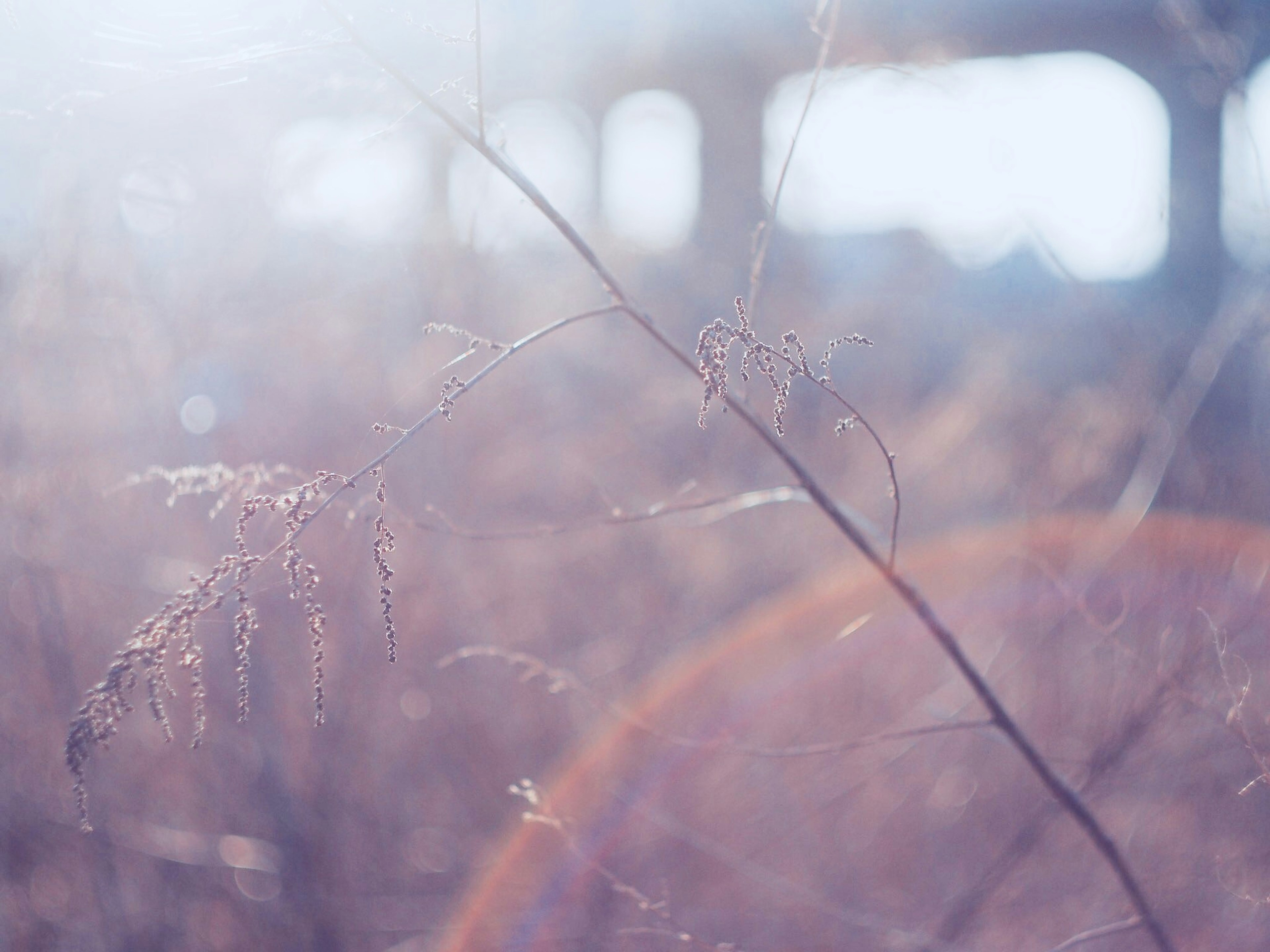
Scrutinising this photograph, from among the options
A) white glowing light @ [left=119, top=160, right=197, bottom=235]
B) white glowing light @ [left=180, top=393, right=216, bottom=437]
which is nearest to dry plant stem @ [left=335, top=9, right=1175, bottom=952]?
white glowing light @ [left=119, top=160, right=197, bottom=235]

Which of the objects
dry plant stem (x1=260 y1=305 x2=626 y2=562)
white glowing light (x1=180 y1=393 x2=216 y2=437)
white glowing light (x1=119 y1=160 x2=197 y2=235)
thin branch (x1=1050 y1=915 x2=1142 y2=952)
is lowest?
white glowing light (x1=180 y1=393 x2=216 y2=437)

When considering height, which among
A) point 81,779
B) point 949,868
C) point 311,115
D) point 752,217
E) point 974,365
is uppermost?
point 311,115

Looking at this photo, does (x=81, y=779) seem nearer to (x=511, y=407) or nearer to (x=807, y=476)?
(x=807, y=476)

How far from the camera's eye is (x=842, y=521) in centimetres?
133

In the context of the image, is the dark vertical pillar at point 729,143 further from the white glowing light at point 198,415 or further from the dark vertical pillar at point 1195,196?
the white glowing light at point 198,415

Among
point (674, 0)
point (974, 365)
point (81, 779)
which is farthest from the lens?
point (674, 0)

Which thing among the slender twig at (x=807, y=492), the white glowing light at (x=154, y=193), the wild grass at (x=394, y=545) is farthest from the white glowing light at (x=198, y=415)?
the slender twig at (x=807, y=492)

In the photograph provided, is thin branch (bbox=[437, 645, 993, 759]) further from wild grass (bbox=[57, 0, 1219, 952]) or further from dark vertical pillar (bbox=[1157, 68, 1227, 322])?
dark vertical pillar (bbox=[1157, 68, 1227, 322])

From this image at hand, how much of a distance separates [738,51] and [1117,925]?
259 inches

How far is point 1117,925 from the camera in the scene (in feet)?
4.85

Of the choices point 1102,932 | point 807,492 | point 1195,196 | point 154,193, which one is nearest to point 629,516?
point 807,492

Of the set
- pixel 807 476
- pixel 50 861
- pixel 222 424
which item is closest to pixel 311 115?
pixel 222 424

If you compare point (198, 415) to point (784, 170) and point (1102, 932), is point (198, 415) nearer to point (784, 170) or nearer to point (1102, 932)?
point (784, 170)

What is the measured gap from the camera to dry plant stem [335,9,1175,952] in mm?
1129
